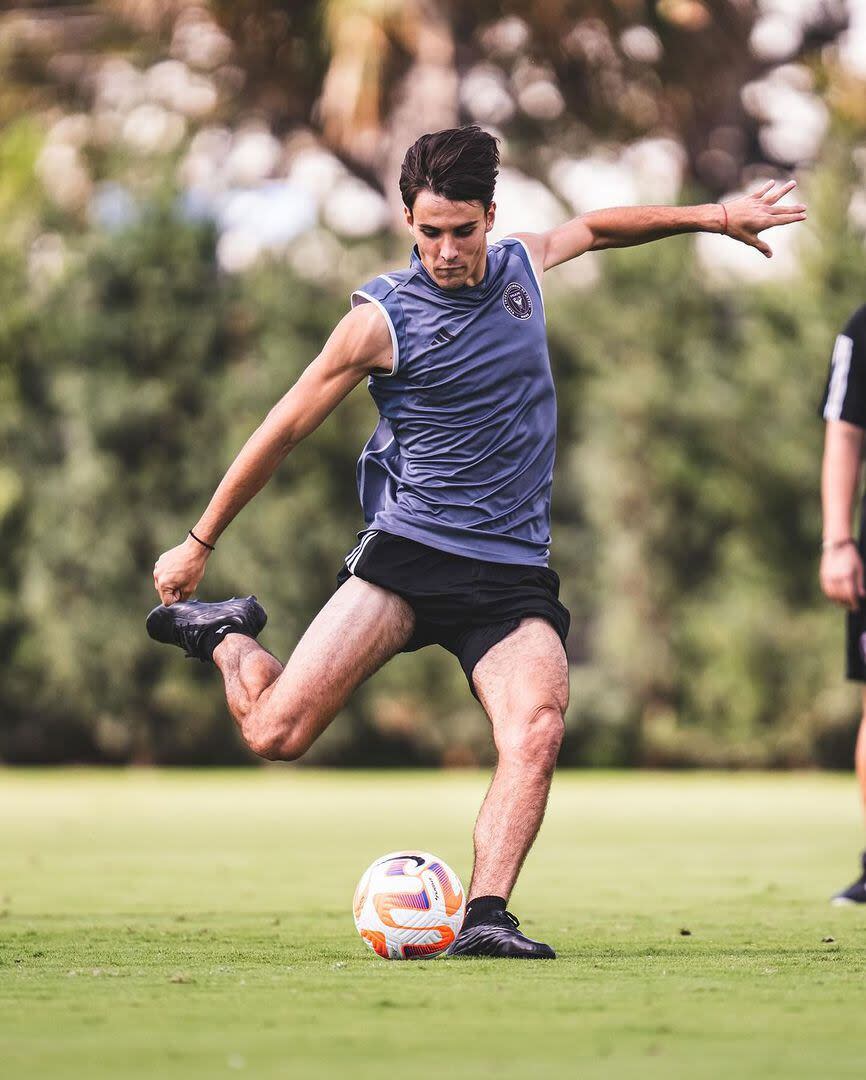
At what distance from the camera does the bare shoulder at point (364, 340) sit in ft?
18.5

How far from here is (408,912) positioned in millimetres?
5336

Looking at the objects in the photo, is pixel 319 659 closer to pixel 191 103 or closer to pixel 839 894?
pixel 839 894

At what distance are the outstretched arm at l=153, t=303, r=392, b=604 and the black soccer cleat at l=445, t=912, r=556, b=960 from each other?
56.6 inches

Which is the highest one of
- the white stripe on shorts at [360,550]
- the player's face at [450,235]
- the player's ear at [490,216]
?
the player's ear at [490,216]

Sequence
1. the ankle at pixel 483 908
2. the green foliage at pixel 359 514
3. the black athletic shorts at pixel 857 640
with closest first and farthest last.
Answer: the ankle at pixel 483 908 → the black athletic shorts at pixel 857 640 → the green foliage at pixel 359 514

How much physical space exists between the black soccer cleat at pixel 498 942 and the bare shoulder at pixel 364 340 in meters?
1.69

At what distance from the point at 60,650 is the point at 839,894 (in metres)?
15.1

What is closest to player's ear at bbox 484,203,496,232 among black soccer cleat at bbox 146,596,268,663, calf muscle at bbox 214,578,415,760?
calf muscle at bbox 214,578,415,760

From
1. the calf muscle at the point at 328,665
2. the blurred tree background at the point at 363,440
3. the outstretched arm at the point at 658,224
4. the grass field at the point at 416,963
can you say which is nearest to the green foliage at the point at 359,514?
the blurred tree background at the point at 363,440

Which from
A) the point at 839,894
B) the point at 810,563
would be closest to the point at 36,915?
the point at 839,894

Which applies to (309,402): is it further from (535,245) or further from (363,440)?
(363,440)

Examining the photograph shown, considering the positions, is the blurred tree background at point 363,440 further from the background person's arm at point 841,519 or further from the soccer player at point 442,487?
the soccer player at point 442,487

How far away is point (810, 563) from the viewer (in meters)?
20.2

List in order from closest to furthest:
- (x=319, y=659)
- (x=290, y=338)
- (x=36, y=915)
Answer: (x=319, y=659), (x=36, y=915), (x=290, y=338)
